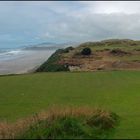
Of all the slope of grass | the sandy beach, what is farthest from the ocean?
the slope of grass

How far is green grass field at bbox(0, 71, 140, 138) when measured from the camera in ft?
56.6

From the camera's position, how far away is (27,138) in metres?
11.2

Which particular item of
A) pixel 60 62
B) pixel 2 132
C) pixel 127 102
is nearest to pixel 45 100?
pixel 127 102

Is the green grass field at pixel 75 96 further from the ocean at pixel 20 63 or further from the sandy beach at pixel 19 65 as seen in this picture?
the ocean at pixel 20 63

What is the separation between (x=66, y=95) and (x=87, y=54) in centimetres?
3561

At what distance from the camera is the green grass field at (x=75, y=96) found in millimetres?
17266

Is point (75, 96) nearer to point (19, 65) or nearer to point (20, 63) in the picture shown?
point (19, 65)

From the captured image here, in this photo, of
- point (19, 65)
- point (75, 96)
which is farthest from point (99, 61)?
point (75, 96)

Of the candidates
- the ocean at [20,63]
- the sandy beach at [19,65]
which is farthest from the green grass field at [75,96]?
the ocean at [20,63]

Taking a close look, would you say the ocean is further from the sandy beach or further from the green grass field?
the green grass field

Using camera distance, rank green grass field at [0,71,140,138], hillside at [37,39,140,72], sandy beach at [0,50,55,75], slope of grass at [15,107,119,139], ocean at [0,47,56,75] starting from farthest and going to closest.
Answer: ocean at [0,47,56,75]
sandy beach at [0,50,55,75]
hillside at [37,39,140,72]
green grass field at [0,71,140,138]
slope of grass at [15,107,119,139]

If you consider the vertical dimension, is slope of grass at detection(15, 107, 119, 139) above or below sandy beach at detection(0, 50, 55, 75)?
below

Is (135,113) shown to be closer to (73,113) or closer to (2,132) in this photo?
(73,113)

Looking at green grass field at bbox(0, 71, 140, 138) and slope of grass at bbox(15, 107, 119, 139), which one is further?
green grass field at bbox(0, 71, 140, 138)
